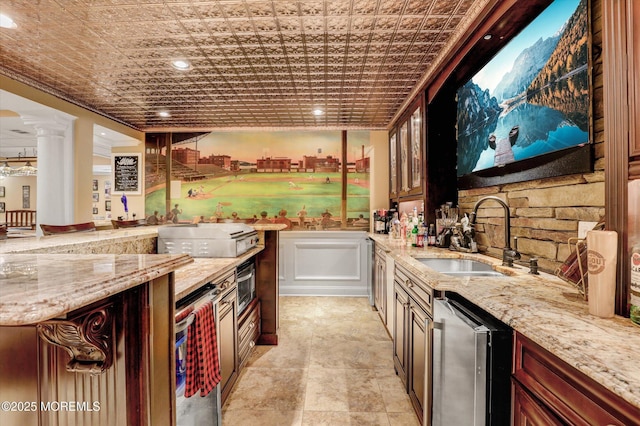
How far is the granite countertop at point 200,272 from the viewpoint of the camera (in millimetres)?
1390

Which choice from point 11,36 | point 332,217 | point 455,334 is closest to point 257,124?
point 332,217

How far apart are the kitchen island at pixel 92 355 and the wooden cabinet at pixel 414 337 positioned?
1279 millimetres

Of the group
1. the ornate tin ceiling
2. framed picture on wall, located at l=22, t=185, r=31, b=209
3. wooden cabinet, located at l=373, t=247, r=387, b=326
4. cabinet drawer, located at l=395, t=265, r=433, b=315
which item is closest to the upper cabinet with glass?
the ornate tin ceiling

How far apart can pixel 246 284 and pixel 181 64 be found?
2.07 meters

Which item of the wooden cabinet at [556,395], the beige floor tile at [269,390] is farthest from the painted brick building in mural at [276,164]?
the wooden cabinet at [556,395]

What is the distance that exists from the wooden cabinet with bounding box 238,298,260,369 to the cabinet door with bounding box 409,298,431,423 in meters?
1.28

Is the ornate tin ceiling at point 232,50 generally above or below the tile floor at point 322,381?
above

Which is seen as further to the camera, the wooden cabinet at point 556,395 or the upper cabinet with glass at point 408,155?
the upper cabinet with glass at point 408,155

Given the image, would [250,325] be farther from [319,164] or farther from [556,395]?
[319,164]

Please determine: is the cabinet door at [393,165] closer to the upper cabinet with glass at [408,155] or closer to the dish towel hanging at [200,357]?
the upper cabinet with glass at [408,155]

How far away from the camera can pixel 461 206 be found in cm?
286

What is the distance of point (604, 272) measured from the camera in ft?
3.08

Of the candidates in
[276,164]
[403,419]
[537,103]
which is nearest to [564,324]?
[537,103]

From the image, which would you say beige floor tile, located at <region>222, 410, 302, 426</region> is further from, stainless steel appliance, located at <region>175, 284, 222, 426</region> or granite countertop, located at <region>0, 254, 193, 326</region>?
granite countertop, located at <region>0, 254, 193, 326</region>
